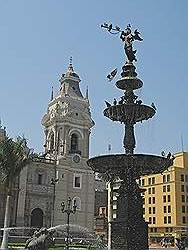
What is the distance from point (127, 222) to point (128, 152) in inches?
111

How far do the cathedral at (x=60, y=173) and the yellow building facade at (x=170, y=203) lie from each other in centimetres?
987

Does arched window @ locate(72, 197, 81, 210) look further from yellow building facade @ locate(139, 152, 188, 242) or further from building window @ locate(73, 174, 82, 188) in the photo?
yellow building facade @ locate(139, 152, 188, 242)

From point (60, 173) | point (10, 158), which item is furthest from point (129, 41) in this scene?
point (60, 173)

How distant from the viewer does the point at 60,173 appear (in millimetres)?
60688

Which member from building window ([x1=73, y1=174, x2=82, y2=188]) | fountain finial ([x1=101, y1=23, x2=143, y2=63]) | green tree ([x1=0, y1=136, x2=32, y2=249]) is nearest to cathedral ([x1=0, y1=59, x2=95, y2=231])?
building window ([x1=73, y1=174, x2=82, y2=188])

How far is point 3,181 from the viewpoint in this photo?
120 ft

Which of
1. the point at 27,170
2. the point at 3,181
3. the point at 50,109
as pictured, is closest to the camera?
the point at 3,181

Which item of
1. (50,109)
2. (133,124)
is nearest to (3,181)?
(133,124)

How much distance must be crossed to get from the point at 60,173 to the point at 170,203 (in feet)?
60.7

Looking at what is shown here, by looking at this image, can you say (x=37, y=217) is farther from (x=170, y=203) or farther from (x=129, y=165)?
(x=129, y=165)

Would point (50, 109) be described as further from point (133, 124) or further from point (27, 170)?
point (133, 124)

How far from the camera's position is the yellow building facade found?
214 feet

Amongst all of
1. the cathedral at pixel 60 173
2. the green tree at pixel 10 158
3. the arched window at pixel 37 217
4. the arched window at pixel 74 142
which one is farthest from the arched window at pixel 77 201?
the green tree at pixel 10 158

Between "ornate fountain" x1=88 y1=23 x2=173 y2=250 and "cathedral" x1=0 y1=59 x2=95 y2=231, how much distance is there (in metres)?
40.8
